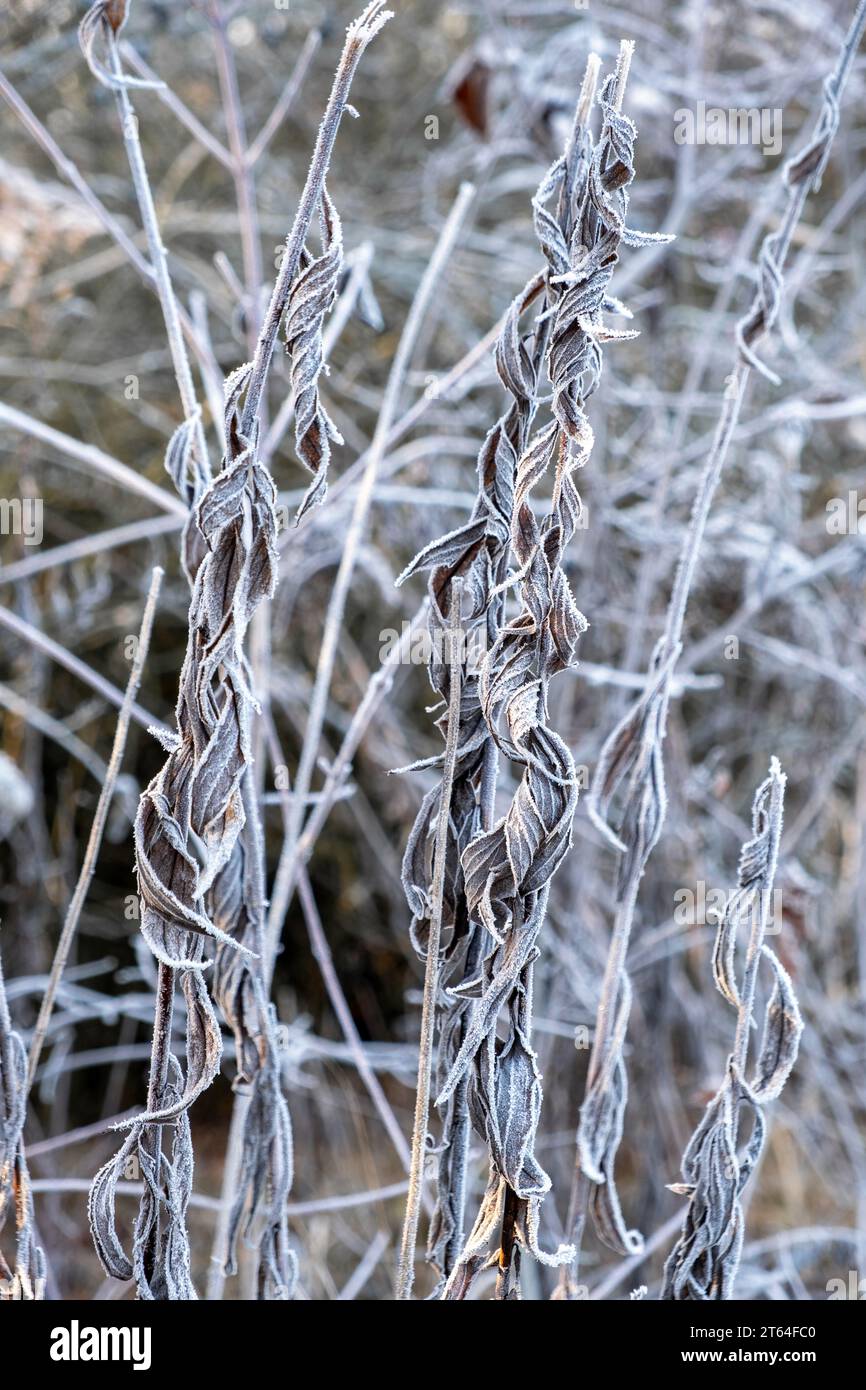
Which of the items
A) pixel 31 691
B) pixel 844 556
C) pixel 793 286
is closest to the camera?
pixel 793 286

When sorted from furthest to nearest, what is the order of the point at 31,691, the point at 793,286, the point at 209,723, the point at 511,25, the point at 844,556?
1. the point at 511,25
2. the point at 31,691
3. the point at 844,556
4. the point at 793,286
5. the point at 209,723

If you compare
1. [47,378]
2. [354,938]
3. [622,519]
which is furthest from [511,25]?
[354,938]

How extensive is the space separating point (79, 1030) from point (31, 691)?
0.55 metres

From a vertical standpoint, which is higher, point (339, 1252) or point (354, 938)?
point (354, 938)

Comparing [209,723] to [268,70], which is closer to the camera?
[209,723]

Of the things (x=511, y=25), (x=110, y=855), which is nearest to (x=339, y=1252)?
(x=110, y=855)

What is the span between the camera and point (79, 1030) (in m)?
1.62

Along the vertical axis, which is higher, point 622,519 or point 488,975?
point 622,519

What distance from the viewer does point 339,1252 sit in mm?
1357
